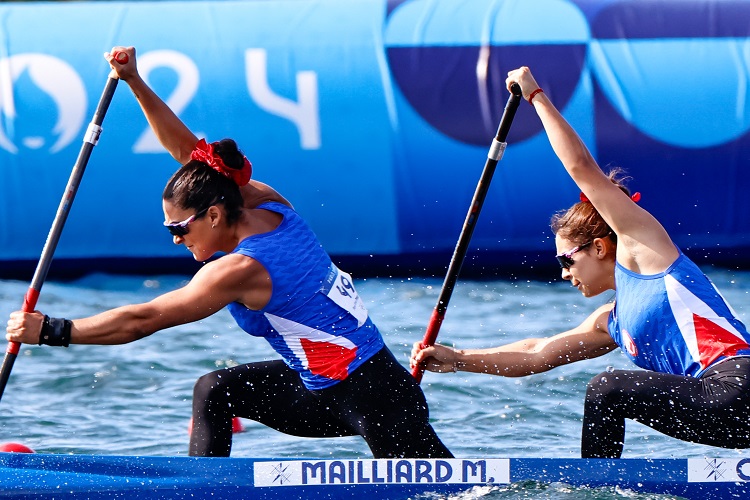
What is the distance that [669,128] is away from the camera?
8234 mm

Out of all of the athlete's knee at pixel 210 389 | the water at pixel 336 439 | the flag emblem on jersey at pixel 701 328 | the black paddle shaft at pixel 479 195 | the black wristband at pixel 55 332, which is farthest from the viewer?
the water at pixel 336 439

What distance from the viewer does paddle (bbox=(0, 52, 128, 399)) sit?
398 cm

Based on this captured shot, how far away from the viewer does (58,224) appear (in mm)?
4117

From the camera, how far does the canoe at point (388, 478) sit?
3.68m

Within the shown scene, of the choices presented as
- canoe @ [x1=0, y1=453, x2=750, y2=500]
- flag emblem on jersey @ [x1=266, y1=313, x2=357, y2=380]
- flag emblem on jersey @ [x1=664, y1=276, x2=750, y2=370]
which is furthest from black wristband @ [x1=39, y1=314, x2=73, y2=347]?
flag emblem on jersey @ [x1=664, y1=276, x2=750, y2=370]

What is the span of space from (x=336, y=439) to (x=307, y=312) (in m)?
1.66

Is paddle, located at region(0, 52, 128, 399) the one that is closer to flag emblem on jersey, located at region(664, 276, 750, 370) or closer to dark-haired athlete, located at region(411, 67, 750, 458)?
dark-haired athlete, located at region(411, 67, 750, 458)

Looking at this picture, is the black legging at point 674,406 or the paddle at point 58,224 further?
the paddle at point 58,224

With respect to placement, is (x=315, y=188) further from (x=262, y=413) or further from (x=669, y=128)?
(x=262, y=413)

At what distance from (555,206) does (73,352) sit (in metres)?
3.37

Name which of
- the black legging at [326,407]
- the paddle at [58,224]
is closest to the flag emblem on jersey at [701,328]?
the black legging at [326,407]

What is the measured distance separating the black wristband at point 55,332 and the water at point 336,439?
1.31 m

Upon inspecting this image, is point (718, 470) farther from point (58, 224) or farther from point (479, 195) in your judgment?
point (58, 224)

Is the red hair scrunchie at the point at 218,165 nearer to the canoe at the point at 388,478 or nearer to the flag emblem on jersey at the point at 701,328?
the canoe at the point at 388,478
